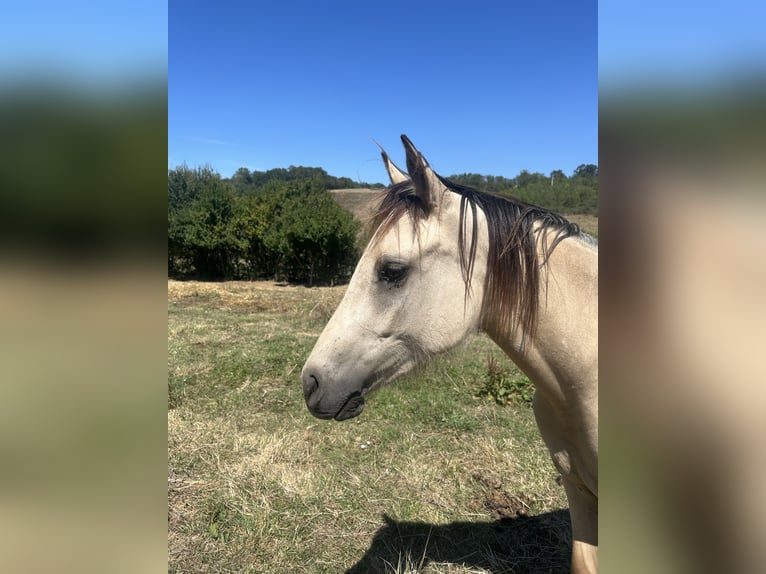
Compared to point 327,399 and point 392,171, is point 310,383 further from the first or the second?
point 392,171

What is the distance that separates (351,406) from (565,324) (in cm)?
88

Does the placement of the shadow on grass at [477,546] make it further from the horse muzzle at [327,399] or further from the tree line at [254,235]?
the tree line at [254,235]

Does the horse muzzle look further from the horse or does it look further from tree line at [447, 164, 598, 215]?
tree line at [447, 164, 598, 215]

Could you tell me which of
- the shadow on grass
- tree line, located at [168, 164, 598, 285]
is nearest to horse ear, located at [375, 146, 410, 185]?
the shadow on grass

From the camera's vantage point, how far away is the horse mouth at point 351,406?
68.5 inches

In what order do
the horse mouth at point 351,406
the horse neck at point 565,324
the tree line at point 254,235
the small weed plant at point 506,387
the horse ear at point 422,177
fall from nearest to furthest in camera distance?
the horse neck at point 565,324 < the horse ear at point 422,177 < the horse mouth at point 351,406 < the small weed plant at point 506,387 < the tree line at point 254,235

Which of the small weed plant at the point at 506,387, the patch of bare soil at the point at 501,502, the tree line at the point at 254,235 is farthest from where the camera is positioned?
the tree line at the point at 254,235

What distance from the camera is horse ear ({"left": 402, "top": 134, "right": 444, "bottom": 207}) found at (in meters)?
1.63

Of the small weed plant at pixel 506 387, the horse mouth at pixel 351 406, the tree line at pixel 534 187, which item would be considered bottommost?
the small weed plant at pixel 506 387

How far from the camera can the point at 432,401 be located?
16.3ft

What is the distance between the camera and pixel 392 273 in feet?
5.43

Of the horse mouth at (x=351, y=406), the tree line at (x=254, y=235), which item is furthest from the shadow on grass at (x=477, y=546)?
the tree line at (x=254, y=235)

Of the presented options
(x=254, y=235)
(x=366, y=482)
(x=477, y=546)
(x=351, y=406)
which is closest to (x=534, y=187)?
(x=351, y=406)
